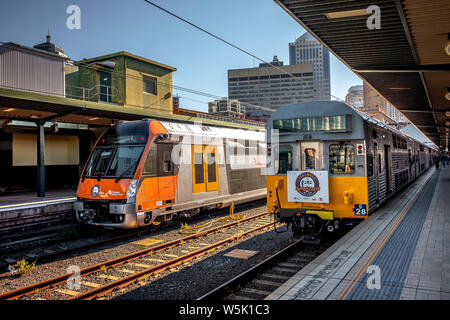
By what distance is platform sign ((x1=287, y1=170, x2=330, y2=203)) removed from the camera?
316 inches

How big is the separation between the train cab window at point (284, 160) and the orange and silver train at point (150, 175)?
145 inches

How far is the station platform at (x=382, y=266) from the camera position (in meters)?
5.06

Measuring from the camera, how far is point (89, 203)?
1029 cm

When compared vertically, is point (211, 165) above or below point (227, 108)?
below

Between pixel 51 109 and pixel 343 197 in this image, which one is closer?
pixel 343 197

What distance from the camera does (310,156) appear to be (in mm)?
8461

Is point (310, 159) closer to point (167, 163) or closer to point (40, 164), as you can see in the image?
point (167, 163)

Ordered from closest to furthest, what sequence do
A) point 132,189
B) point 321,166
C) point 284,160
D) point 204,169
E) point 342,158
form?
1. point 342,158
2. point 321,166
3. point 284,160
4. point 132,189
5. point 204,169

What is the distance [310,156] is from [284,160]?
684 millimetres

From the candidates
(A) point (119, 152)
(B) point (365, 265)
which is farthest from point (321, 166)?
(A) point (119, 152)

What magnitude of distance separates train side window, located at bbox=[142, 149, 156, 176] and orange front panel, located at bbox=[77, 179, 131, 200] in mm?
606
